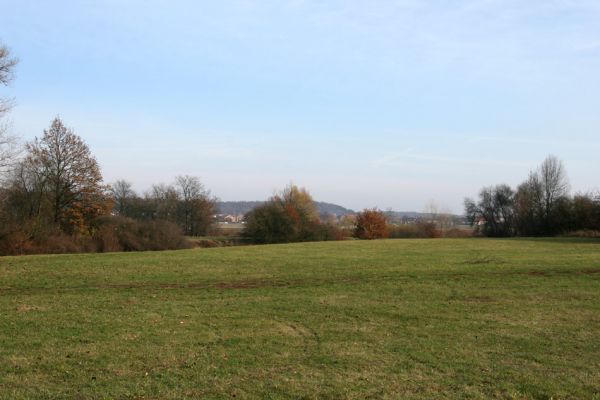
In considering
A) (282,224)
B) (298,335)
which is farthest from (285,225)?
(298,335)

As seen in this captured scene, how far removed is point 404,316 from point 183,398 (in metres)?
6.69

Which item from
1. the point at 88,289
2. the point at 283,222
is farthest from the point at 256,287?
the point at 283,222

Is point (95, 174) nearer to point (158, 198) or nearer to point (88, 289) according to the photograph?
point (88, 289)

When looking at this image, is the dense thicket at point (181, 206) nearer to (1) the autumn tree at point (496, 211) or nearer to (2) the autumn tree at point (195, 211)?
(2) the autumn tree at point (195, 211)

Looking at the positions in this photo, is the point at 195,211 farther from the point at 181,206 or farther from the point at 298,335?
the point at 298,335

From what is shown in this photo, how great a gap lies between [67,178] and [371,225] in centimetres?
4619

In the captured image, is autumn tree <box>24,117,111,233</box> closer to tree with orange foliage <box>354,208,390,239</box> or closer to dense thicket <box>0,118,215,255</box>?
dense thicket <box>0,118,215,255</box>

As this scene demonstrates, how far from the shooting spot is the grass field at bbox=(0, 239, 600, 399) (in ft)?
21.9

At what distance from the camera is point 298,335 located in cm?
967

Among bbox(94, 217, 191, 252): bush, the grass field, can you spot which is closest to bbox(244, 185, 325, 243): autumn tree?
bbox(94, 217, 191, 252): bush

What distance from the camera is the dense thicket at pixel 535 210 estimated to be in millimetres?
63156

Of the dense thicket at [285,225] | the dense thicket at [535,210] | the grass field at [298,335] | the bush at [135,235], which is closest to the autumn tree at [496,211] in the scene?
the dense thicket at [535,210]

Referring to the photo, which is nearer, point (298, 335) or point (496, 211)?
point (298, 335)

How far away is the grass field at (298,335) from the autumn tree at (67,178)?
26422mm
